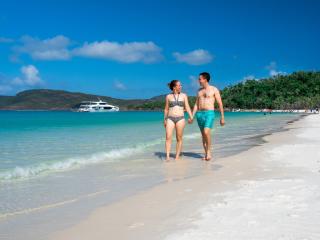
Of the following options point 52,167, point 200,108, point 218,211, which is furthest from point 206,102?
point 218,211

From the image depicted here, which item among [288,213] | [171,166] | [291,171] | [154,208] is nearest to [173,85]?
[171,166]

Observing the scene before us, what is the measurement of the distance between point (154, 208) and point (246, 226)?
150 centimetres

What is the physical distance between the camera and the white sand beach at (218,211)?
405 cm

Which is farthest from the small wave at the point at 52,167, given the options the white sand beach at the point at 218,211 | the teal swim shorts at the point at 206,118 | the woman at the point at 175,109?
the white sand beach at the point at 218,211

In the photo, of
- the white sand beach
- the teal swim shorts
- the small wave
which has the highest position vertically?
the teal swim shorts

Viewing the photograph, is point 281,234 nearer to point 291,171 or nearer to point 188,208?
point 188,208

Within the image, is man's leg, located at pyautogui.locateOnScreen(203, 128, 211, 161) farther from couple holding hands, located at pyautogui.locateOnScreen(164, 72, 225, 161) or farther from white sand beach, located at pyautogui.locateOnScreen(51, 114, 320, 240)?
white sand beach, located at pyautogui.locateOnScreen(51, 114, 320, 240)

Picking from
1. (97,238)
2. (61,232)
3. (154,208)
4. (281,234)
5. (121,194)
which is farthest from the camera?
(121,194)

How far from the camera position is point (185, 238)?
12.7ft

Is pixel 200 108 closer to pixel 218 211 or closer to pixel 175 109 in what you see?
pixel 175 109

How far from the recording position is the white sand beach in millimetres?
4051

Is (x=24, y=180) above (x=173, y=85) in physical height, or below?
below

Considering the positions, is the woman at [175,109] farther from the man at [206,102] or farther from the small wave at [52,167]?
the small wave at [52,167]

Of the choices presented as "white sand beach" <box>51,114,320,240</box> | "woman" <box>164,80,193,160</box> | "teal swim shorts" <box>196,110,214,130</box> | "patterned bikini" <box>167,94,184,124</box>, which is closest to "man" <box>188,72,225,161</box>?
"teal swim shorts" <box>196,110,214,130</box>
